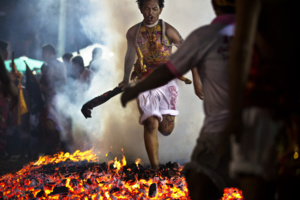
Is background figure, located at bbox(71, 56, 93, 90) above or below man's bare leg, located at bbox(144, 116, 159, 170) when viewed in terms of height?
above

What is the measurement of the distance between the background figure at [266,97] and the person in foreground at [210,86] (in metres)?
0.36

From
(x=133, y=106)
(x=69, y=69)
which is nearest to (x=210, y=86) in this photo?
(x=133, y=106)

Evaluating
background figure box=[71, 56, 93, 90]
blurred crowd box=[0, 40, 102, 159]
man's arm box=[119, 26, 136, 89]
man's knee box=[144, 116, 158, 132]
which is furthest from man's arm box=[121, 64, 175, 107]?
background figure box=[71, 56, 93, 90]

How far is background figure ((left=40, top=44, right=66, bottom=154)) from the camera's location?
9289mm

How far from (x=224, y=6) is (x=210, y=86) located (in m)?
0.50

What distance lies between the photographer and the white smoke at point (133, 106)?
26.1ft

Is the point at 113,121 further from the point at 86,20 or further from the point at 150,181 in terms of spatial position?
the point at 86,20

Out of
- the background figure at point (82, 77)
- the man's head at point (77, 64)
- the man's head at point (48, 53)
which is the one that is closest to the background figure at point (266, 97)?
the man's head at point (48, 53)

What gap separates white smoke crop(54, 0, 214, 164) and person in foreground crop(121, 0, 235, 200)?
518cm

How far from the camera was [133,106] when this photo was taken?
7922mm

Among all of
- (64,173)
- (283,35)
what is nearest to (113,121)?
(64,173)

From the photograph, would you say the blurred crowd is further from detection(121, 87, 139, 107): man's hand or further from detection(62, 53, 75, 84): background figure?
detection(121, 87, 139, 107): man's hand

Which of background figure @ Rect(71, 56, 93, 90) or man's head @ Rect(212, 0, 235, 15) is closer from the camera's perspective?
man's head @ Rect(212, 0, 235, 15)

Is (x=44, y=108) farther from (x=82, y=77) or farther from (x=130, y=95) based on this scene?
(x=130, y=95)
